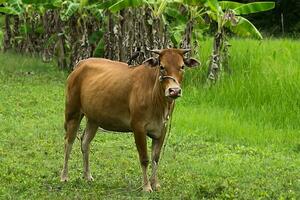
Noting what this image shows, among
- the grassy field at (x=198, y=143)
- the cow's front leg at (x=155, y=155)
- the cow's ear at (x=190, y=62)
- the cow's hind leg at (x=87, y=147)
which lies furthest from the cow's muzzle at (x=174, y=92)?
the cow's hind leg at (x=87, y=147)

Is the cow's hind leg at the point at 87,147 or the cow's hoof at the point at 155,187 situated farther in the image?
the cow's hind leg at the point at 87,147

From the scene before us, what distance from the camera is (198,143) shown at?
1021 cm

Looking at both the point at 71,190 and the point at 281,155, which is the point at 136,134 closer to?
the point at 71,190

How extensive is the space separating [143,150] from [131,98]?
1.82ft

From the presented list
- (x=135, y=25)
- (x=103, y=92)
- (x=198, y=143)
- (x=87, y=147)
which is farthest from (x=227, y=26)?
(x=103, y=92)

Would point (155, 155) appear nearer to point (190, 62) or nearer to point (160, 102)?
point (160, 102)

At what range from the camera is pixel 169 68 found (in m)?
6.93

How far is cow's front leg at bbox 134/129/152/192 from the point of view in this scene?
7.15 meters

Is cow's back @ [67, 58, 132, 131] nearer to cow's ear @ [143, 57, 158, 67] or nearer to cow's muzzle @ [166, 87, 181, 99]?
cow's ear @ [143, 57, 158, 67]

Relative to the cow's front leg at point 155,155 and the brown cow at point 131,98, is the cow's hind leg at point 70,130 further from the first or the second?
the cow's front leg at point 155,155

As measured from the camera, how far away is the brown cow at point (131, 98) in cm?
702

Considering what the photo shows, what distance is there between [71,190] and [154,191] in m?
0.89

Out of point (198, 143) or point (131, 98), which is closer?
point (131, 98)

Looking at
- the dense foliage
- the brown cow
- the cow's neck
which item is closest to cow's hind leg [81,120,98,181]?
the brown cow
